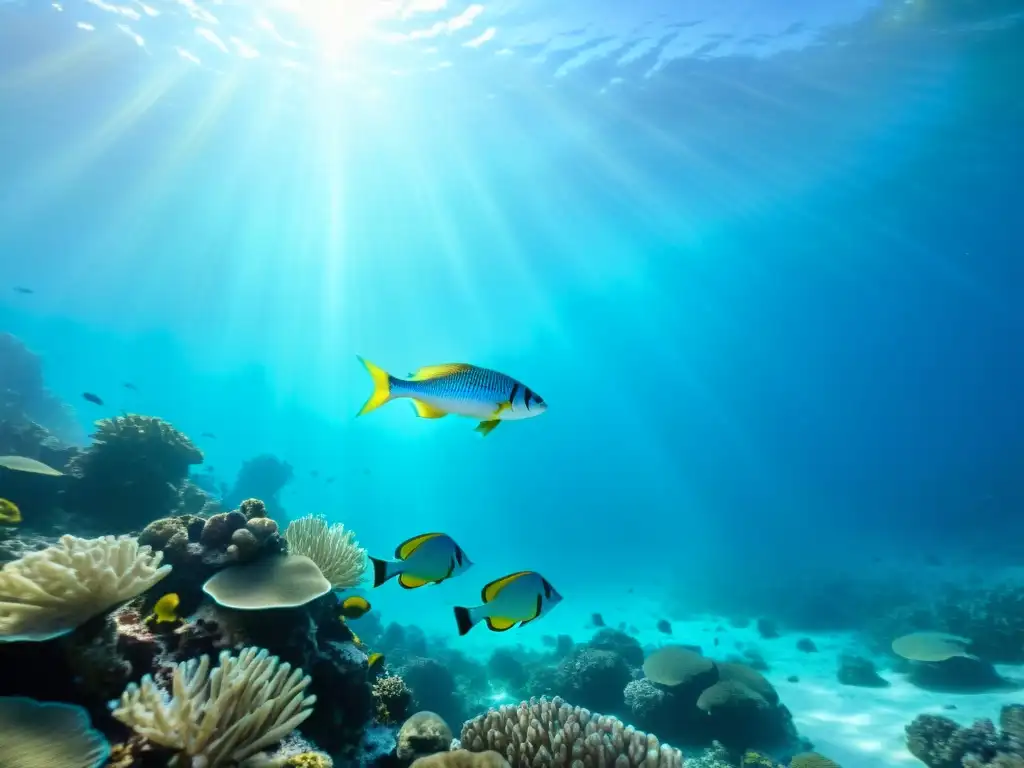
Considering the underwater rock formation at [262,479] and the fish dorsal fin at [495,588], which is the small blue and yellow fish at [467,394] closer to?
the fish dorsal fin at [495,588]

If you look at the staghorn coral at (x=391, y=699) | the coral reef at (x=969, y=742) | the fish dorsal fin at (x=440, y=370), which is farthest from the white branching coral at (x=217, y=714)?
the coral reef at (x=969, y=742)

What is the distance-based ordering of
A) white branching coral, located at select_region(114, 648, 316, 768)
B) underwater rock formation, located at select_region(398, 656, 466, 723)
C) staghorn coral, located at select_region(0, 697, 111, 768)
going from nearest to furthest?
1. staghorn coral, located at select_region(0, 697, 111, 768)
2. white branching coral, located at select_region(114, 648, 316, 768)
3. underwater rock formation, located at select_region(398, 656, 466, 723)

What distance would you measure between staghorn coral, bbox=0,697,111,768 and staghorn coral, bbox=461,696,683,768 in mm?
→ 2453

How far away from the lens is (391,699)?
17.1ft

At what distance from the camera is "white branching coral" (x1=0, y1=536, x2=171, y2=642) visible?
9.02 ft

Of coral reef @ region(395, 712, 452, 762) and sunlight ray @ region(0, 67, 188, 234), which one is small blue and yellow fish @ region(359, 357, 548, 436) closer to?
coral reef @ region(395, 712, 452, 762)

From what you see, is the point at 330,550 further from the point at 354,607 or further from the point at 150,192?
the point at 150,192

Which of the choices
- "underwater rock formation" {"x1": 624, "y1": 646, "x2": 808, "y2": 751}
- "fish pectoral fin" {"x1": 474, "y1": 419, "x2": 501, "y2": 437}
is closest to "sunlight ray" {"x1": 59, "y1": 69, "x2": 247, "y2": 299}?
"fish pectoral fin" {"x1": 474, "y1": 419, "x2": 501, "y2": 437}

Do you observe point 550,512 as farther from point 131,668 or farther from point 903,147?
point 131,668

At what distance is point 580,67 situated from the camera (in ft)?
94.4

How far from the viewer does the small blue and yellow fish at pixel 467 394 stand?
2.75 m

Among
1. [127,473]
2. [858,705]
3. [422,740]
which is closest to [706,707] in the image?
[858,705]

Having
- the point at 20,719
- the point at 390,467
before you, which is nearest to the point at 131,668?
the point at 20,719

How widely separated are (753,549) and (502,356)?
4834 centimetres
